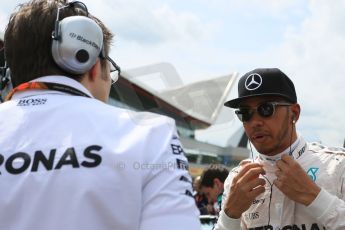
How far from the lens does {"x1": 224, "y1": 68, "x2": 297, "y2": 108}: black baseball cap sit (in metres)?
2.17

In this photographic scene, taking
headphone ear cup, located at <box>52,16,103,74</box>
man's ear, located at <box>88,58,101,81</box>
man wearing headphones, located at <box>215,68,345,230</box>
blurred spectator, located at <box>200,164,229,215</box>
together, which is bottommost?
blurred spectator, located at <box>200,164,229,215</box>

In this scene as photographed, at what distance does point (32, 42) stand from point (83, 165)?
40cm

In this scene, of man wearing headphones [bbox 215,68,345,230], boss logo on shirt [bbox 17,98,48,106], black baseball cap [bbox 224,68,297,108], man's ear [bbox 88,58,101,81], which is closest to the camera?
boss logo on shirt [bbox 17,98,48,106]

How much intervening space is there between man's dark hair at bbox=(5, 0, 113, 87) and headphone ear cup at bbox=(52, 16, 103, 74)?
0.03 meters

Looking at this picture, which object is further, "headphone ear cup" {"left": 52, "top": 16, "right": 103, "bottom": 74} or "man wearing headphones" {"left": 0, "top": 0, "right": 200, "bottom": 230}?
"headphone ear cup" {"left": 52, "top": 16, "right": 103, "bottom": 74}

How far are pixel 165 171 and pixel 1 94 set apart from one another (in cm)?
89

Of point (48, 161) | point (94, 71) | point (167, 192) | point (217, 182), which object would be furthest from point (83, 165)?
point (217, 182)

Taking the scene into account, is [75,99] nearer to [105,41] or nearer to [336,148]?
[105,41]

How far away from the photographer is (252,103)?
2230mm

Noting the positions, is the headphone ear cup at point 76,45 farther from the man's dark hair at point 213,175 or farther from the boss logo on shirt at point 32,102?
the man's dark hair at point 213,175

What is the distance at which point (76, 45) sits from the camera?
1211mm

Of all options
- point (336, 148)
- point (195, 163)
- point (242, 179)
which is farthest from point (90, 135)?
point (195, 163)

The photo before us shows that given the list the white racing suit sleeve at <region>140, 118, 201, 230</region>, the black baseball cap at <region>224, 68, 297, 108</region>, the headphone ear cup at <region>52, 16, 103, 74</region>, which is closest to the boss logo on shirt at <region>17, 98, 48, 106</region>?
the headphone ear cup at <region>52, 16, 103, 74</region>

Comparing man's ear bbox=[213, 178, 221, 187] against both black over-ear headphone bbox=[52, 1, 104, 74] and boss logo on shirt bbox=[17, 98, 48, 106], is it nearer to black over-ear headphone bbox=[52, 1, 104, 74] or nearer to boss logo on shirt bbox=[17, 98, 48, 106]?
black over-ear headphone bbox=[52, 1, 104, 74]
